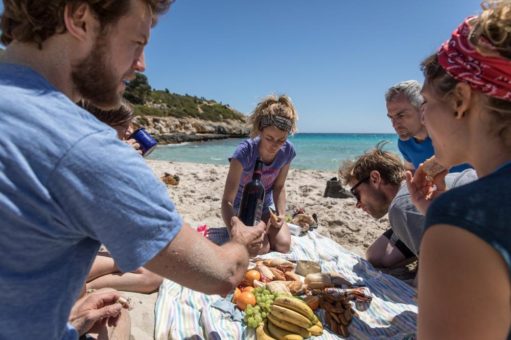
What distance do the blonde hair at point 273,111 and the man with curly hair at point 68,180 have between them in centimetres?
274

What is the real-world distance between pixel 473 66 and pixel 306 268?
2.62 metres

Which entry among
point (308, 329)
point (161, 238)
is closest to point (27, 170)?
point (161, 238)

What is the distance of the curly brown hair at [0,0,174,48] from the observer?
117 centimetres

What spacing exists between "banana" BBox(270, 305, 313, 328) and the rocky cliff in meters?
27.2

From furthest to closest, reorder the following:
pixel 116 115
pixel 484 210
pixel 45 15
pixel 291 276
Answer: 1. pixel 291 276
2. pixel 116 115
3. pixel 45 15
4. pixel 484 210

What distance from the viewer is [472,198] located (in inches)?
37.8

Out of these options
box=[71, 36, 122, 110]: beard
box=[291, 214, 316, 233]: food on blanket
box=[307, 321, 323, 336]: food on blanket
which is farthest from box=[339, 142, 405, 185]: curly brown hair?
box=[71, 36, 122, 110]: beard

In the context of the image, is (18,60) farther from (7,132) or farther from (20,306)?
(20,306)

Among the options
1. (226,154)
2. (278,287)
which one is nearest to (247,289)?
(278,287)

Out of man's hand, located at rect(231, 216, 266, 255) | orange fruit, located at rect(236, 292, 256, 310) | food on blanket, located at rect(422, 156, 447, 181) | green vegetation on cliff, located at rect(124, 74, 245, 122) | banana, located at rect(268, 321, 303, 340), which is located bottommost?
banana, located at rect(268, 321, 303, 340)

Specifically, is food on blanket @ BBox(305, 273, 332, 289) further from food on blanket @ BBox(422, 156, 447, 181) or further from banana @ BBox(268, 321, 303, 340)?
food on blanket @ BBox(422, 156, 447, 181)

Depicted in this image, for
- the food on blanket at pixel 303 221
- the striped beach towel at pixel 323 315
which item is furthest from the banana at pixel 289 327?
the food on blanket at pixel 303 221

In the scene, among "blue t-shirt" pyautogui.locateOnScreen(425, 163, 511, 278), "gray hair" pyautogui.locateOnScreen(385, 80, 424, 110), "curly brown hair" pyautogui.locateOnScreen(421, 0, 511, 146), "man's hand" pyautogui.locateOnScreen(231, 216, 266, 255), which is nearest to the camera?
"blue t-shirt" pyautogui.locateOnScreen(425, 163, 511, 278)

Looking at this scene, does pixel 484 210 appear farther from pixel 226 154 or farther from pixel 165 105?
pixel 165 105
